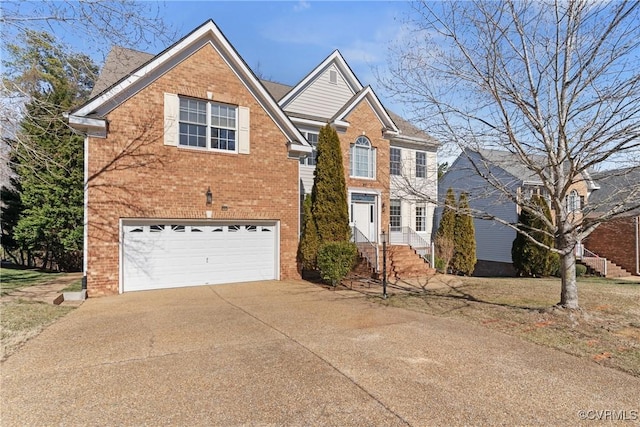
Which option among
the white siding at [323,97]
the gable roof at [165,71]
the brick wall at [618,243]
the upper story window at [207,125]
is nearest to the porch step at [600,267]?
the brick wall at [618,243]

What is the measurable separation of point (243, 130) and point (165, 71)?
288 cm

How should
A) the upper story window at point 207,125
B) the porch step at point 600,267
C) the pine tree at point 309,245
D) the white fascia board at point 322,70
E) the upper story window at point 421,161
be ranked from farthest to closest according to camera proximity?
the upper story window at point 421,161
the porch step at point 600,267
the white fascia board at point 322,70
the pine tree at point 309,245
the upper story window at point 207,125

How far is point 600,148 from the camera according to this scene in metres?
7.03

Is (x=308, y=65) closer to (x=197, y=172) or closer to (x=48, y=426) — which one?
(x=197, y=172)

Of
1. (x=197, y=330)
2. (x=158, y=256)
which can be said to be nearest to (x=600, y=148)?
(x=197, y=330)

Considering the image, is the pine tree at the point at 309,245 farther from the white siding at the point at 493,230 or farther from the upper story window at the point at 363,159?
the white siding at the point at 493,230

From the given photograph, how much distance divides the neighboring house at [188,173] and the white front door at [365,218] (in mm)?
4437

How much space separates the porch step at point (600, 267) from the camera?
18688 millimetres

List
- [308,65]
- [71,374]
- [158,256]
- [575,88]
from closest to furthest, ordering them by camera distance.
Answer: [71,374] < [575,88] < [158,256] < [308,65]

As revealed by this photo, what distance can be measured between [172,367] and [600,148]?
27.4 feet

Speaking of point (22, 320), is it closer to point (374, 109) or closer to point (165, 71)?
point (165, 71)

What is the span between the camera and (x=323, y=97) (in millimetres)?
17188

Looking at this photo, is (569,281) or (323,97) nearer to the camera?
(569,281)

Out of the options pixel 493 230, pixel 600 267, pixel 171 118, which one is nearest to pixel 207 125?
pixel 171 118
